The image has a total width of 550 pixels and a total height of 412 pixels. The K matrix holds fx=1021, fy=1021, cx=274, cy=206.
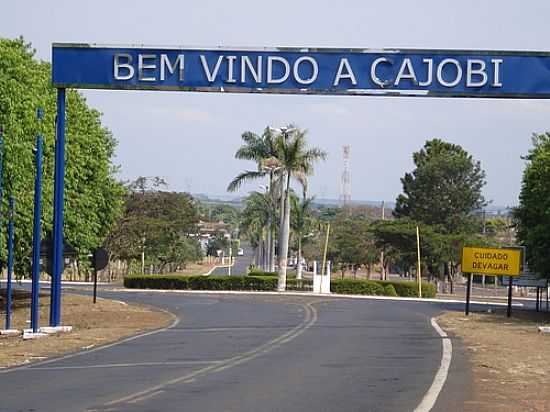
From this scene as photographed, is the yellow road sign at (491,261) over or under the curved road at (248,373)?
over

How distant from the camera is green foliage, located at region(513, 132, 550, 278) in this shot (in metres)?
43.6

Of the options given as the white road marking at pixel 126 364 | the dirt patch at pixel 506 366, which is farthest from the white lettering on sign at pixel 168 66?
the dirt patch at pixel 506 366

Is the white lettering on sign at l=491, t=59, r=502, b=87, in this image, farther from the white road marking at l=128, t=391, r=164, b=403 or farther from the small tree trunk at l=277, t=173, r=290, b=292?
the small tree trunk at l=277, t=173, r=290, b=292

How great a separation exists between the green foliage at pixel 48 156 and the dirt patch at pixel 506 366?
43.9 ft

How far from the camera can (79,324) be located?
3102 cm

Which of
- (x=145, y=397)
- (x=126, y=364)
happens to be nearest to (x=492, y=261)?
(x=126, y=364)

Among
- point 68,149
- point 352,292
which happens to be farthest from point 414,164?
point 68,149

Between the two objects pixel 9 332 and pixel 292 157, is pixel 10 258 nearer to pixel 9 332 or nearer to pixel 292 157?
pixel 9 332

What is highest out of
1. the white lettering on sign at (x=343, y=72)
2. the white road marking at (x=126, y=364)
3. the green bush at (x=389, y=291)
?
the white lettering on sign at (x=343, y=72)

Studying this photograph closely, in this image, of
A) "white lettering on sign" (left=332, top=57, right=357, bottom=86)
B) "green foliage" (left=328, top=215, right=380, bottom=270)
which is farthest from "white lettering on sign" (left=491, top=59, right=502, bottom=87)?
"green foliage" (left=328, top=215, right=380, bottom=270)

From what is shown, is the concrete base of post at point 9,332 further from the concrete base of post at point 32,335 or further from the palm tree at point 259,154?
the palm tree at point 259,154

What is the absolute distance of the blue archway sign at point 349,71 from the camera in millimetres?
25062

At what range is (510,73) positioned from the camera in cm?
2525

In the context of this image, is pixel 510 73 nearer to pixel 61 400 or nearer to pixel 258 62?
pixel 258 62
